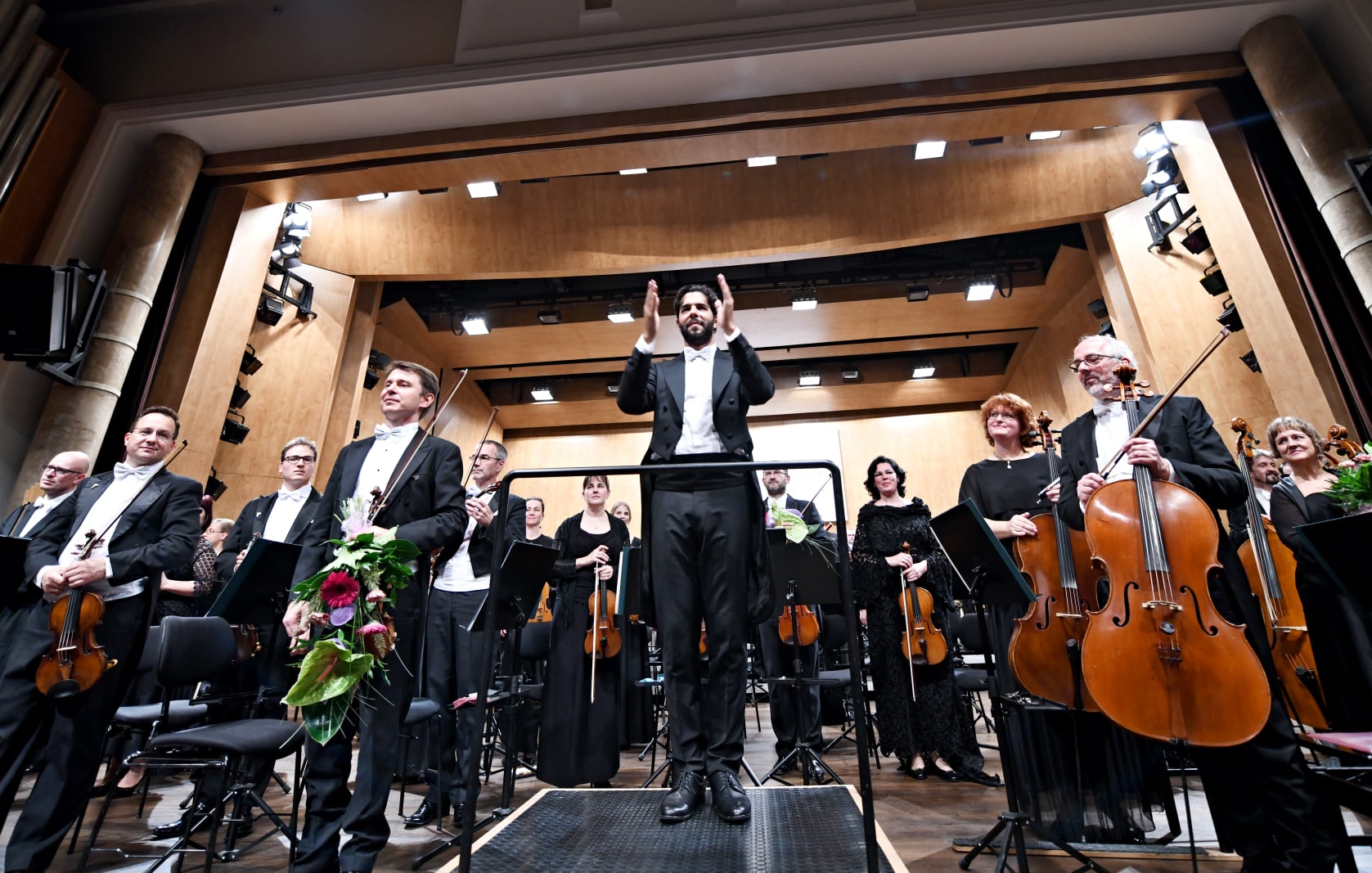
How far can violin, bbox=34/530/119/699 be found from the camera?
2.23 metres

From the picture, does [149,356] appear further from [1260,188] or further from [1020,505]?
[1260,188]

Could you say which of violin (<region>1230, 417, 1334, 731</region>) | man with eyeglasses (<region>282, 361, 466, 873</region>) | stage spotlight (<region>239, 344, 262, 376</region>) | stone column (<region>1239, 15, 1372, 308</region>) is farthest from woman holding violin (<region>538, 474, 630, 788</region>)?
stone column (<region>1239, 15, 1372, 308</region>)

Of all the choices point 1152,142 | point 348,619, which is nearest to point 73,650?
point 348,619

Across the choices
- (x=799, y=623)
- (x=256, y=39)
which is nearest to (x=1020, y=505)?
(x=799, y=623)

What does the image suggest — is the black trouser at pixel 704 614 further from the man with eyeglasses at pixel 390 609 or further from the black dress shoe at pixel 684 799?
the man with eyeglasses at pixel 390 609

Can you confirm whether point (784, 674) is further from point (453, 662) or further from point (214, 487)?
point (214, 487)

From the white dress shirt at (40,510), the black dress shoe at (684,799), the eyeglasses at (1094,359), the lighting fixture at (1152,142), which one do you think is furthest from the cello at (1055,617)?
the lighting fixture at (1152,142)

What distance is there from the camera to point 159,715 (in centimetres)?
280

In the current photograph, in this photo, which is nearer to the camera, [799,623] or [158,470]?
[158,470]

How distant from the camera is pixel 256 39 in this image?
16.9 ft

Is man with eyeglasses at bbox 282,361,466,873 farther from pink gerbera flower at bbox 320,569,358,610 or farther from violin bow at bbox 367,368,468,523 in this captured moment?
pink gerbera flower at bbox 320,569,358,610

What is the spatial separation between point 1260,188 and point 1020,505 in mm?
3235

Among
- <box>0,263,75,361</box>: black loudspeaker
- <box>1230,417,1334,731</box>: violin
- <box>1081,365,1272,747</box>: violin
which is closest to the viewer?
<box>1081,365,1272,747</box>: violin

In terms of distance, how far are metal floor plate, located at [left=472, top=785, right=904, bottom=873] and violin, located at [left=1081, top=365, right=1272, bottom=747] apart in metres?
0.80
